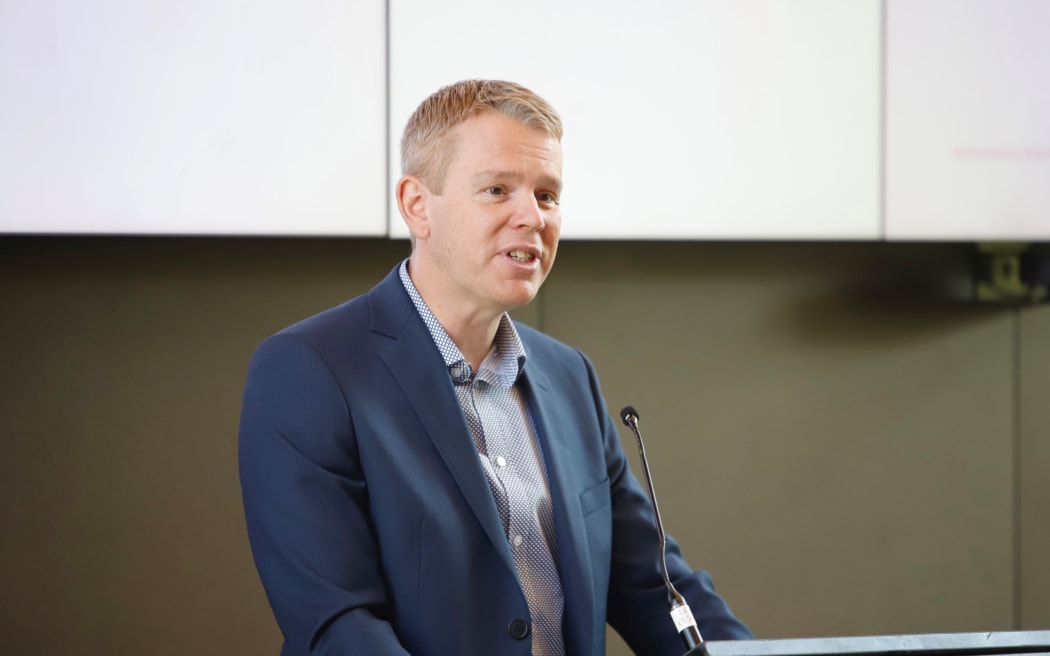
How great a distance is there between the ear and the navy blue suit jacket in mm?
92

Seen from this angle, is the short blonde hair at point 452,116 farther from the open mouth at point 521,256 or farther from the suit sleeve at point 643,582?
the suit sleeve at point 643,582

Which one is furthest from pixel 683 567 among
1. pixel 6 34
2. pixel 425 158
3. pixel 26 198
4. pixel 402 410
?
Result: pixel 6 34

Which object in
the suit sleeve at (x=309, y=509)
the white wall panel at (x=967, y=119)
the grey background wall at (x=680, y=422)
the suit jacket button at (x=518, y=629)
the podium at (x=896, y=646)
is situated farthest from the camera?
the white wall panel at (x=967, y=119)

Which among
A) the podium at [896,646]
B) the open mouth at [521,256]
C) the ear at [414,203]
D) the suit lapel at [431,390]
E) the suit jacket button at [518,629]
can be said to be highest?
the ear at [414,203]

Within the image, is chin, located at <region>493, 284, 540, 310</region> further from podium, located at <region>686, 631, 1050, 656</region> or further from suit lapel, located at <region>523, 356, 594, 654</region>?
podium, located at <region>686, 631, 1050, 656</region>

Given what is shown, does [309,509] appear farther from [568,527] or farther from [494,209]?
[494,209]

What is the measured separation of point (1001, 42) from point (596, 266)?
1112mm

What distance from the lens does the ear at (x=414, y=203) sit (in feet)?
5.57

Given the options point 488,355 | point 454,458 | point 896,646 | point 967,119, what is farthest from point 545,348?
point 967,119

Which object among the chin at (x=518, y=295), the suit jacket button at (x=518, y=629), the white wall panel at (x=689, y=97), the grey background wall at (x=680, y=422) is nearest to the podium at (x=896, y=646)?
the suit jacket button at (x=518, y=629)

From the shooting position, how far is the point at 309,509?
1.47 m

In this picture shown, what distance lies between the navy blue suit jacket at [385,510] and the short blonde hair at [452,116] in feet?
0.62

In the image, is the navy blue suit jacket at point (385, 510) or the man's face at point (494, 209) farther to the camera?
the man's face at point (494, 209)

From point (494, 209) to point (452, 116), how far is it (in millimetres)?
150
